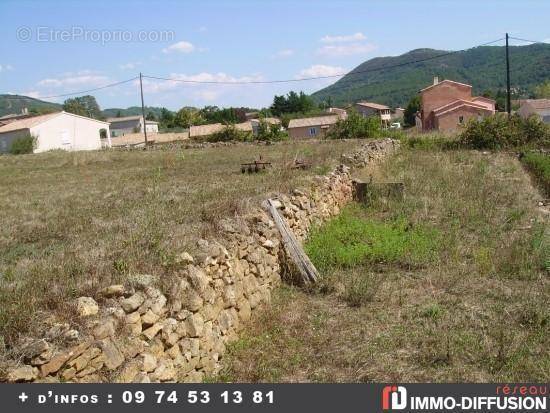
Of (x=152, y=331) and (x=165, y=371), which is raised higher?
(x=152, y=331)

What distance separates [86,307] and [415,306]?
4006 millimetres

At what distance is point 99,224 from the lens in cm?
808

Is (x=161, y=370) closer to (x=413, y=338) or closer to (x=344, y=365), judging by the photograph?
(x=344, y=365)

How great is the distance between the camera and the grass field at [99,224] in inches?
178

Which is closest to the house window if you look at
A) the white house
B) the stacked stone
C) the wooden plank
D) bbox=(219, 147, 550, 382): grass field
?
the white house

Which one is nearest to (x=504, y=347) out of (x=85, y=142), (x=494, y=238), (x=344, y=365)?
(x=344, y=365)

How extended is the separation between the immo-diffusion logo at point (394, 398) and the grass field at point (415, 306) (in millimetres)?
704

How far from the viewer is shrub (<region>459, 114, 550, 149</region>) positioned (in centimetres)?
2403

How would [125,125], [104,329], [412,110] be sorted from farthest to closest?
[125,125] → [412,110] → [104,329]

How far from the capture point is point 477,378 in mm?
4496

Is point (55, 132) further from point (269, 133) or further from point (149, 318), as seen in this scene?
point (149, 318)

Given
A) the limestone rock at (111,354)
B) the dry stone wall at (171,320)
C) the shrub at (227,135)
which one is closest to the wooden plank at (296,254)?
the dry stone wall at (171,320)

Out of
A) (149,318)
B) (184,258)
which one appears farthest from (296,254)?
(149,318)

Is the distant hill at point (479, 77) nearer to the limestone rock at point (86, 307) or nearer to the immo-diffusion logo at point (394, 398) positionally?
the immo-diffusion logo at point (394, 398)
